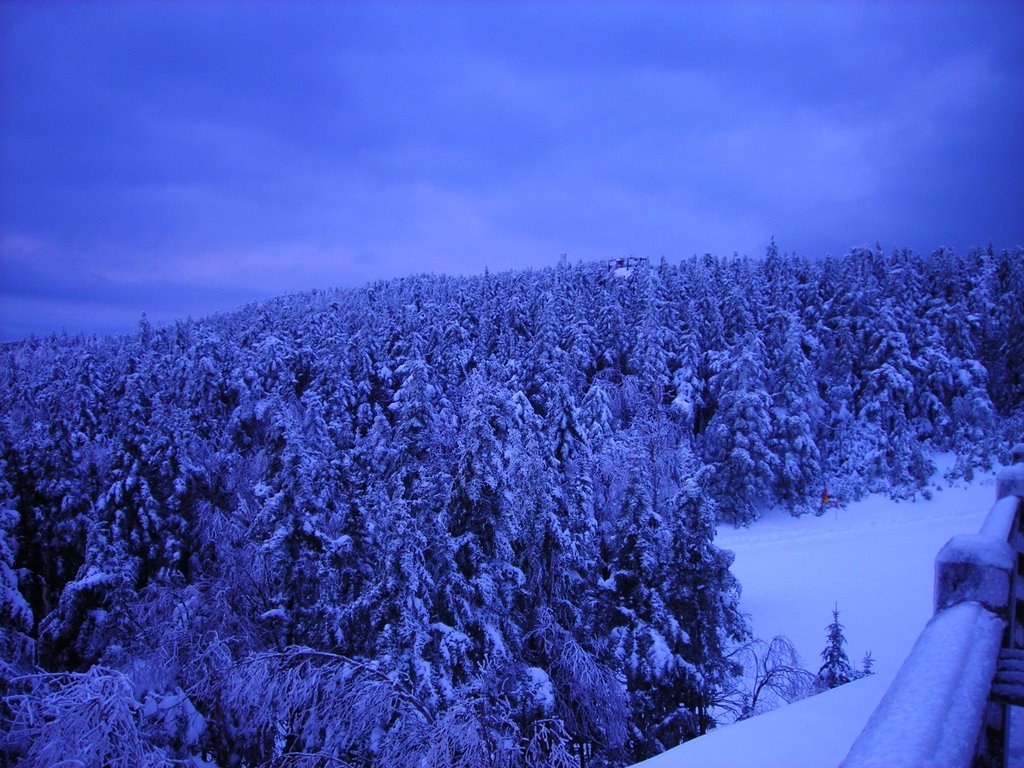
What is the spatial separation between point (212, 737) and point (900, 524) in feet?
111

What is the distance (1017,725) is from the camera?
11.4 feet

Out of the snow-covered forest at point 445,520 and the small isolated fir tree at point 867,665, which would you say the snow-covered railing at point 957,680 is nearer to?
the snow-covered forest at point 445,520

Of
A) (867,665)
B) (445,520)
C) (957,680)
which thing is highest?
(957,680)

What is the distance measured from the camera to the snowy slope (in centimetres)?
470

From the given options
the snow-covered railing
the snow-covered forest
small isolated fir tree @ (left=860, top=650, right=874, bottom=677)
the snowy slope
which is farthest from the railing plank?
small isolated fir tree @ (left=860, top=650, right=874, bottom=677)

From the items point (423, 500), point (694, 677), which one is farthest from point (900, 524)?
point (423, 500)

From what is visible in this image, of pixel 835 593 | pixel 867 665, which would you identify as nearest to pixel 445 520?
pixel 867 665

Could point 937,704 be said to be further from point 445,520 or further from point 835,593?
point 835,593

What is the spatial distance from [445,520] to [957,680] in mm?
13145

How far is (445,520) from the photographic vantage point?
47.9ft

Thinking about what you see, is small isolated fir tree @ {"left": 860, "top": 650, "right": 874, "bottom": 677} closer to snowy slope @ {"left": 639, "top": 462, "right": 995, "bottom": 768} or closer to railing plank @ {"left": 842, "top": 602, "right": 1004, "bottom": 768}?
snowy slope @ {"left": 639, "top": 462, "right": 995, "bottom": 768}

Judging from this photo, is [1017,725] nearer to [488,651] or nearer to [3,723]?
[488,651]

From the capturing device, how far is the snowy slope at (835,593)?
15.4 feet

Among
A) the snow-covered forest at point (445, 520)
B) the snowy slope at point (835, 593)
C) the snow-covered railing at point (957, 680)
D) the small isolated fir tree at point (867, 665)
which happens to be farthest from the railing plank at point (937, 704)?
the small isolated fir tree at point (867, 665)
